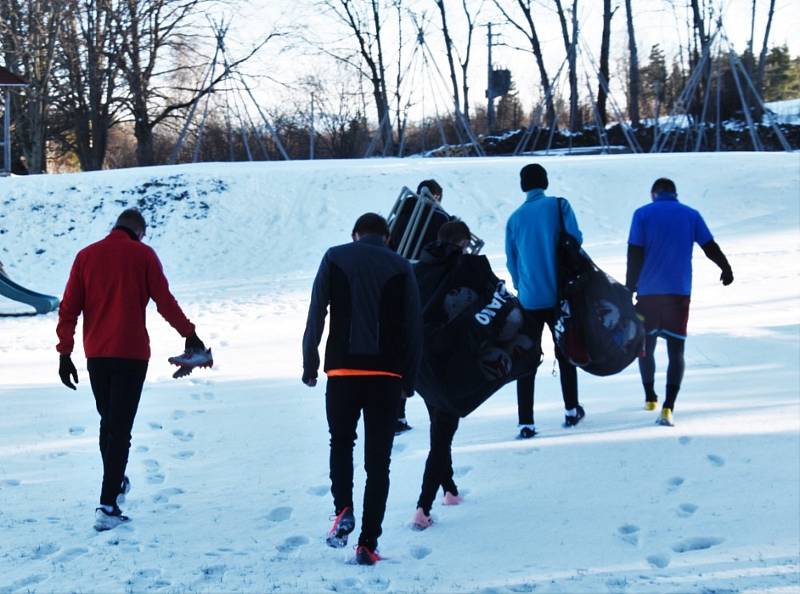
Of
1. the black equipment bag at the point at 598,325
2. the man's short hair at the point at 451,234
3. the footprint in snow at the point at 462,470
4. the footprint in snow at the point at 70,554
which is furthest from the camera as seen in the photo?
the footprint in snow at the point at 462,470

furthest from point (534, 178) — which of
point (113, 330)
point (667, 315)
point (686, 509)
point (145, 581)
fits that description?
point (145, 581)

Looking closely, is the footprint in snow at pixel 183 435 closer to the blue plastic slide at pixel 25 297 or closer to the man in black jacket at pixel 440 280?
the man in black jacket at pixel 440 280

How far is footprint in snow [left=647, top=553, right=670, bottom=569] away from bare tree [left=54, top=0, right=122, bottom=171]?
106ft

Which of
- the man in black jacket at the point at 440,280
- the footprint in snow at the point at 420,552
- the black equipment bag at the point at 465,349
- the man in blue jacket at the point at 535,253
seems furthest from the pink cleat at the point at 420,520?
the man in blue jacket at the point at 535,253

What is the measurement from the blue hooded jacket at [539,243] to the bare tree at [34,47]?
100 ft

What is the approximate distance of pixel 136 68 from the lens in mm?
35469

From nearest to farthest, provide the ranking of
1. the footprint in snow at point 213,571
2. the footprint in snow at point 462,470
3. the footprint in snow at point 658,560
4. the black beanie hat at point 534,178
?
1. the footprint in snow at point 213,571
2. the footprint in snow at point 658,560
3. the footprint in snow at point 462,470
4. the black beanie hat at point 534,178

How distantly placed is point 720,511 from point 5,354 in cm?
751

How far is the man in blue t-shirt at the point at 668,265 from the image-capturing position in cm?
650

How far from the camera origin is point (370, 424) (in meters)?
4.49

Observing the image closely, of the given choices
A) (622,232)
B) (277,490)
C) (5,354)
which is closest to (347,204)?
(622,232)

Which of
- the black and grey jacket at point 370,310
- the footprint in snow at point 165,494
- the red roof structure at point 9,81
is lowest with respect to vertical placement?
the footprint in snow at point 165,494

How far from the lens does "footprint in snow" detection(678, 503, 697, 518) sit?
496cm

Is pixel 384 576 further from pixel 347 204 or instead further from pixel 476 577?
pixel 347 204
